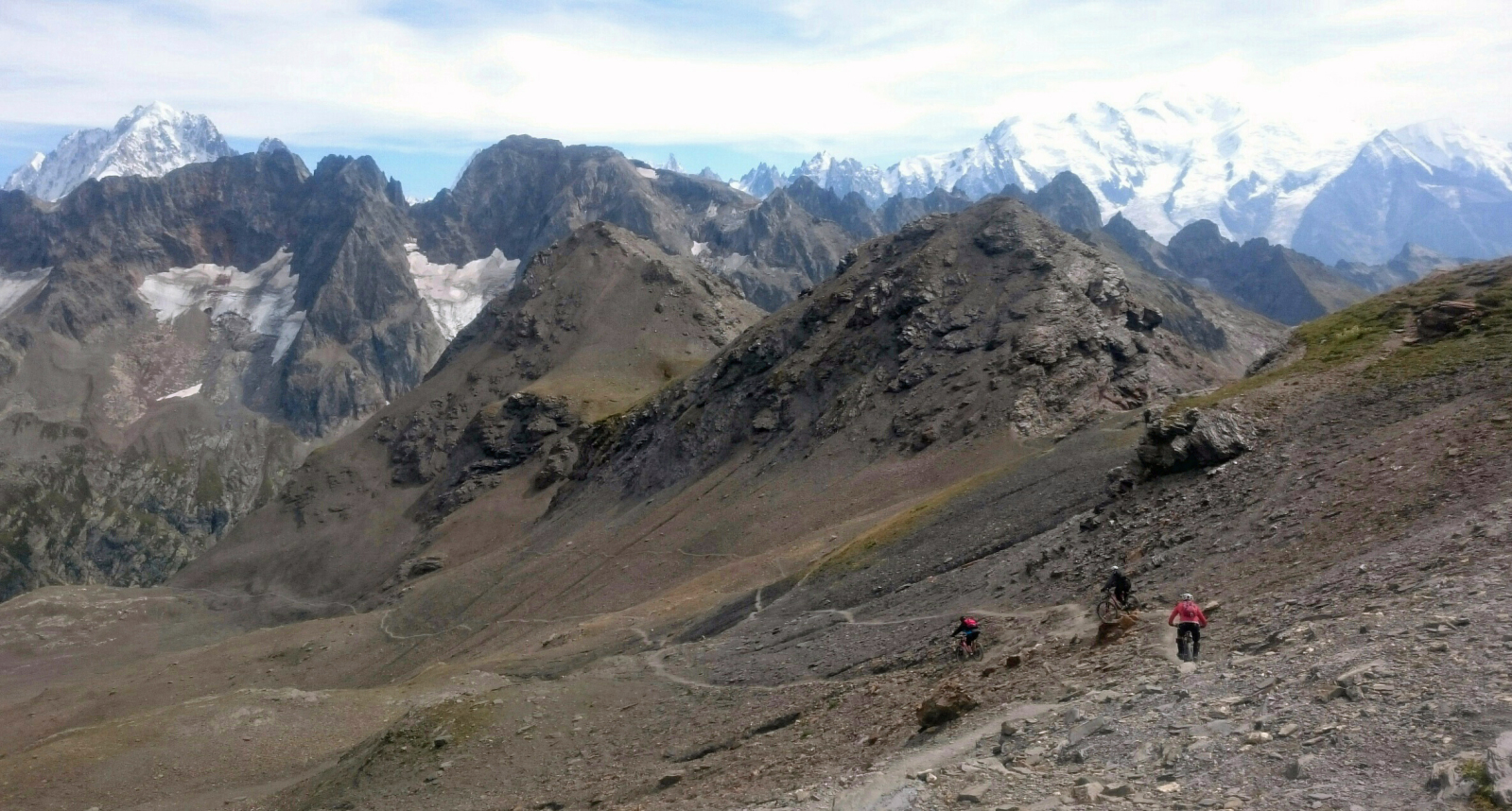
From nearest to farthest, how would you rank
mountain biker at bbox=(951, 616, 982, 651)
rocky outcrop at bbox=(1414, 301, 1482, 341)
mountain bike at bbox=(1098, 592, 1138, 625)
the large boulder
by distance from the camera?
the large boulder
mountain bike at bbox=(1098, 592, 1138, 625)
mountain biker at bbox=(951, 616, 982, 651)
rocky outcrop at bbox=(1414, 301, 1482, 341)

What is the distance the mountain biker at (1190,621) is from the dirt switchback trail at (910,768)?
3947 mm

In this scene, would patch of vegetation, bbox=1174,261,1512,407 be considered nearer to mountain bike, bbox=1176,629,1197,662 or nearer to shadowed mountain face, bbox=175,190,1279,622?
mountain bike, bbox=1176,629,1197,662

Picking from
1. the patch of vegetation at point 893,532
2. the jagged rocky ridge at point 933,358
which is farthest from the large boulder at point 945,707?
the jagged rocky ridge at point 933,358

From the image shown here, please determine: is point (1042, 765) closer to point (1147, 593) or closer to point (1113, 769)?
point (1113, 769)

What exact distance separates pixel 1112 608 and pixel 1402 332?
29.7 metres

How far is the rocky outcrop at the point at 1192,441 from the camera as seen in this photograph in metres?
41.3

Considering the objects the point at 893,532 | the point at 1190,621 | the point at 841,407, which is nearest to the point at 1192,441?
the point at 1190,621

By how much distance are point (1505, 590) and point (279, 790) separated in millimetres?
50854

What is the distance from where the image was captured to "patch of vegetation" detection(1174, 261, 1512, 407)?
134 feet

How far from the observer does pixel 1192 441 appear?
42.3 m

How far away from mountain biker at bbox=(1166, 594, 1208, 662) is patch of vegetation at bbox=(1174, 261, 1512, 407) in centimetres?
2308

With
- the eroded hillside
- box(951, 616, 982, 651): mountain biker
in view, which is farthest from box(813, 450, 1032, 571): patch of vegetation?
box(951, 616, 982, 651): mountain biker

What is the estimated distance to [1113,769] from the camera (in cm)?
1894

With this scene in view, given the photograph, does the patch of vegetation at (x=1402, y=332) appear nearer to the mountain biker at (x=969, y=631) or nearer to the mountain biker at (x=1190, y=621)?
the mountain biker at (x=969, y=631)
